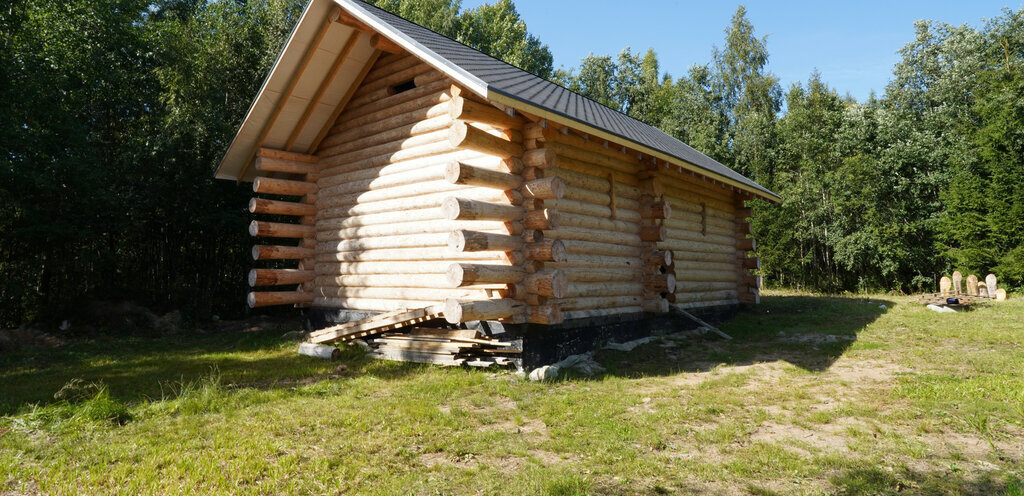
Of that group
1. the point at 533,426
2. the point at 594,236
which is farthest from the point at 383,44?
the point at 533,426

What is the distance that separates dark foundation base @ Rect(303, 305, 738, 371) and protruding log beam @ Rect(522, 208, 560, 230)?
150 centimetres

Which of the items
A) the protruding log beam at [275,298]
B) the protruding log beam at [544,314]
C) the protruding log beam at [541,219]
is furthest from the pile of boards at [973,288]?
the protruding log beam at [275,298]

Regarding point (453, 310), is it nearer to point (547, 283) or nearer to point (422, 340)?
point (547, 283)

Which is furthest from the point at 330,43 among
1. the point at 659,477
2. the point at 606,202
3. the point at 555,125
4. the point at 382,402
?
the point at 659,477

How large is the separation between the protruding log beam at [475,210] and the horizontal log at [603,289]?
5.59 ft

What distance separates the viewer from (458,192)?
950 centimetres

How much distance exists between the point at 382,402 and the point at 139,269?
43.9 ft

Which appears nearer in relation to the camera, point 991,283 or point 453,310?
point 453,310

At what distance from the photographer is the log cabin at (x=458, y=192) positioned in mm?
7980

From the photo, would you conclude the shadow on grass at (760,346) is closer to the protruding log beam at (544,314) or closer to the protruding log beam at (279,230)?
the protruding log beam at (544,314)

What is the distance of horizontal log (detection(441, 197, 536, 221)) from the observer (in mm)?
7348

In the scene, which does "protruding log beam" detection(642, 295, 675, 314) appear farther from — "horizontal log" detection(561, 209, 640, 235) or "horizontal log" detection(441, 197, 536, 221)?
"horizontal log" detection(441, 197, 536, 221)

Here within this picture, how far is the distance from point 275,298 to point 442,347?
5.34m

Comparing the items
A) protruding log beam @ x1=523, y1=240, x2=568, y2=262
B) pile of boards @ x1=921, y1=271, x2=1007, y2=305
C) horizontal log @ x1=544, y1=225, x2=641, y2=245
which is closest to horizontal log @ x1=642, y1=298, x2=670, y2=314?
horizontal log @ x1=544, y1=225, x2=641, y2=245
